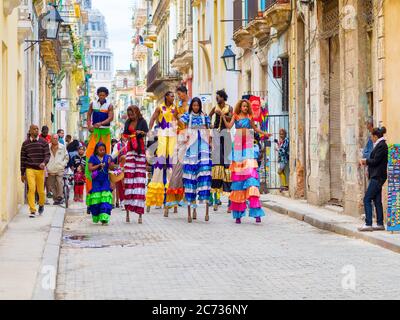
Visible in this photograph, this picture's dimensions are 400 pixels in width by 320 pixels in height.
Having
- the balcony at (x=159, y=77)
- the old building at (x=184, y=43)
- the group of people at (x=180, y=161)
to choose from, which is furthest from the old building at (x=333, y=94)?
the balcony at (x=159, y=77)

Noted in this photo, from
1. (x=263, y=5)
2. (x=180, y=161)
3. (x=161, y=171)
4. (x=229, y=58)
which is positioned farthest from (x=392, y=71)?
(x=229, y=58)

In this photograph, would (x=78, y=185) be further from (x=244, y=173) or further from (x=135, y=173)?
(x=244, y=173)

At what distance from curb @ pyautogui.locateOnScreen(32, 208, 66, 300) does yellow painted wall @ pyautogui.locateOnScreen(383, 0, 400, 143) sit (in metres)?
5.13

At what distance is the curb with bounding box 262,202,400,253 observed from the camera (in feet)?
42.2

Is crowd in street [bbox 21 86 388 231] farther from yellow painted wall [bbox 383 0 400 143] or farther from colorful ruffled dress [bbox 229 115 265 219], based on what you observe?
yellow painted wall [bbox 383 0 400 143]

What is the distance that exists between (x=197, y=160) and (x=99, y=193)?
66.9 inches

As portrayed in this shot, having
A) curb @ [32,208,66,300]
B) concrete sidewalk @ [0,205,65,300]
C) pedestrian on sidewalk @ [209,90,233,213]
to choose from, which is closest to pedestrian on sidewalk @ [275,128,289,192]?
pedestrian on sidewalk @ [209,90,233,213]

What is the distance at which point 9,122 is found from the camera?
55.5ft

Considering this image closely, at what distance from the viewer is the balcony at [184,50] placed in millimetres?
44000

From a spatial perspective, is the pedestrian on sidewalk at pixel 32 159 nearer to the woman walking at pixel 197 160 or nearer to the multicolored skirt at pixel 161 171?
the multicolored skirt at pixel 161 171

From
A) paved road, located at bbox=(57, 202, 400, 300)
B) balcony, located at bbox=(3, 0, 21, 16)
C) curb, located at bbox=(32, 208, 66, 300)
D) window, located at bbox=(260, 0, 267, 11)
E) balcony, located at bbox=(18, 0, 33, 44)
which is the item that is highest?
window, located at bbox=(260, 0, 267, 11)

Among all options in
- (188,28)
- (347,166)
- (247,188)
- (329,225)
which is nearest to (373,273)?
(329,225)

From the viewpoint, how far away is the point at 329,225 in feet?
51.2

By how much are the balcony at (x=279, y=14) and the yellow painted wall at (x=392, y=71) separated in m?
7.27
